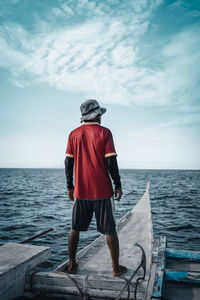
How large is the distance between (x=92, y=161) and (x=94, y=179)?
0.25 metres

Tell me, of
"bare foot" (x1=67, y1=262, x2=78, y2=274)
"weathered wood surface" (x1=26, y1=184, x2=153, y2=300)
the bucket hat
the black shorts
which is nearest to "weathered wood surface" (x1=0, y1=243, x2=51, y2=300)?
"weathered wood surface" (x1=26, y1=184, x2=153, y2=300)

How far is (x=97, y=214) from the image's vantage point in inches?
116

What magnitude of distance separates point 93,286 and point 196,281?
52.2 inches

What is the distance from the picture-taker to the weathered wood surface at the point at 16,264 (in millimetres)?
2484

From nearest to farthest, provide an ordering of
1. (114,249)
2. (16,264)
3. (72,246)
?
(16,264), (114,249), (72,246)

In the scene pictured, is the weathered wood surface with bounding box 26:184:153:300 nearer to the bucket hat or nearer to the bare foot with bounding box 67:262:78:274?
the bare foot with bounding box 67:262:78:274

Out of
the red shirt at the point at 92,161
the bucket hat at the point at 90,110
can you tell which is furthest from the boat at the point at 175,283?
the bucket hat at the point at 90,110

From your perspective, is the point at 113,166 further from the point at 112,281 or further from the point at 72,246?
the point at 112,281

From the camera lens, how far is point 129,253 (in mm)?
3875

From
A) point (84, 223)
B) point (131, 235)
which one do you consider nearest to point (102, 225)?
point (84, 223)

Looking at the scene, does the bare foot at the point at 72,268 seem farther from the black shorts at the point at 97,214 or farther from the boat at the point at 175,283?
the boat at the point at 175,283

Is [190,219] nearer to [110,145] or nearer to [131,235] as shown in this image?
[131,235]

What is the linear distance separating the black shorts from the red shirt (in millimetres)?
86

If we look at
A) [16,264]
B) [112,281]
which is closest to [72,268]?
[112,281]
